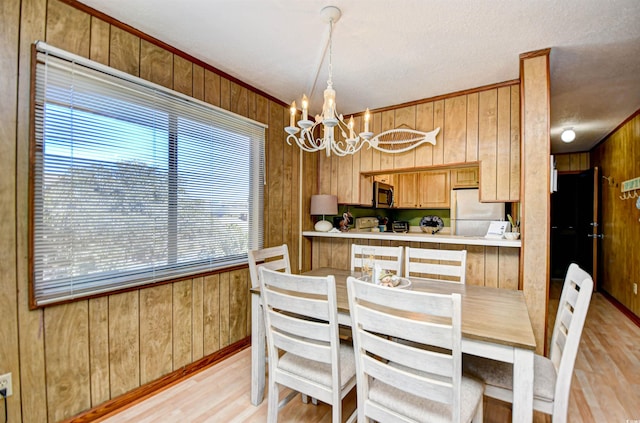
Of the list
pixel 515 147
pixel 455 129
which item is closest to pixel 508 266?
pixel 515 147

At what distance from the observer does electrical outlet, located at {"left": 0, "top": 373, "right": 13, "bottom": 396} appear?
4.80 feet

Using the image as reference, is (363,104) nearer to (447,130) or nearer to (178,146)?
(447,130)

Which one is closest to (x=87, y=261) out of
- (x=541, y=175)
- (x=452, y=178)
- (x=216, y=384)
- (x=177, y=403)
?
(x=177, y=403)

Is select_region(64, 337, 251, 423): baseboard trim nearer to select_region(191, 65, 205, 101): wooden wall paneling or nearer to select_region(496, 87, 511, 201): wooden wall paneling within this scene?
select_region(191, 65, 205, 101): wooden wall paneling

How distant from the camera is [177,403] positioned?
1.95m

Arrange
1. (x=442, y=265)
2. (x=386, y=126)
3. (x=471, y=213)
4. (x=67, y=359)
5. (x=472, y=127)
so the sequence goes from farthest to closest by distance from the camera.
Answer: (x=471, y=213), (x=386, y=126), (x=472, y=127), (x=442, y=265), (x=67, y=359)

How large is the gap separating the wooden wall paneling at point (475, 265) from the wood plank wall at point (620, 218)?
210 cm

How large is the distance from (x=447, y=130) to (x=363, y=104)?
36.3 inches

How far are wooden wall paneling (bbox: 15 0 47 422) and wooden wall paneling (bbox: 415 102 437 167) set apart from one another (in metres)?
2.95

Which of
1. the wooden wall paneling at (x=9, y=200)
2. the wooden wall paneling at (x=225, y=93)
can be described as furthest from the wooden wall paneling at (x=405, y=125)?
the wooden wall paneling at (x=9, y=200)

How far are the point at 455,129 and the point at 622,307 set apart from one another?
129 inches

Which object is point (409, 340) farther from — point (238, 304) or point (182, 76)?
point (182, 76)

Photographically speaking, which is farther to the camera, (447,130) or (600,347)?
(447,130)

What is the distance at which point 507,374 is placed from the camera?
57.7 inches
